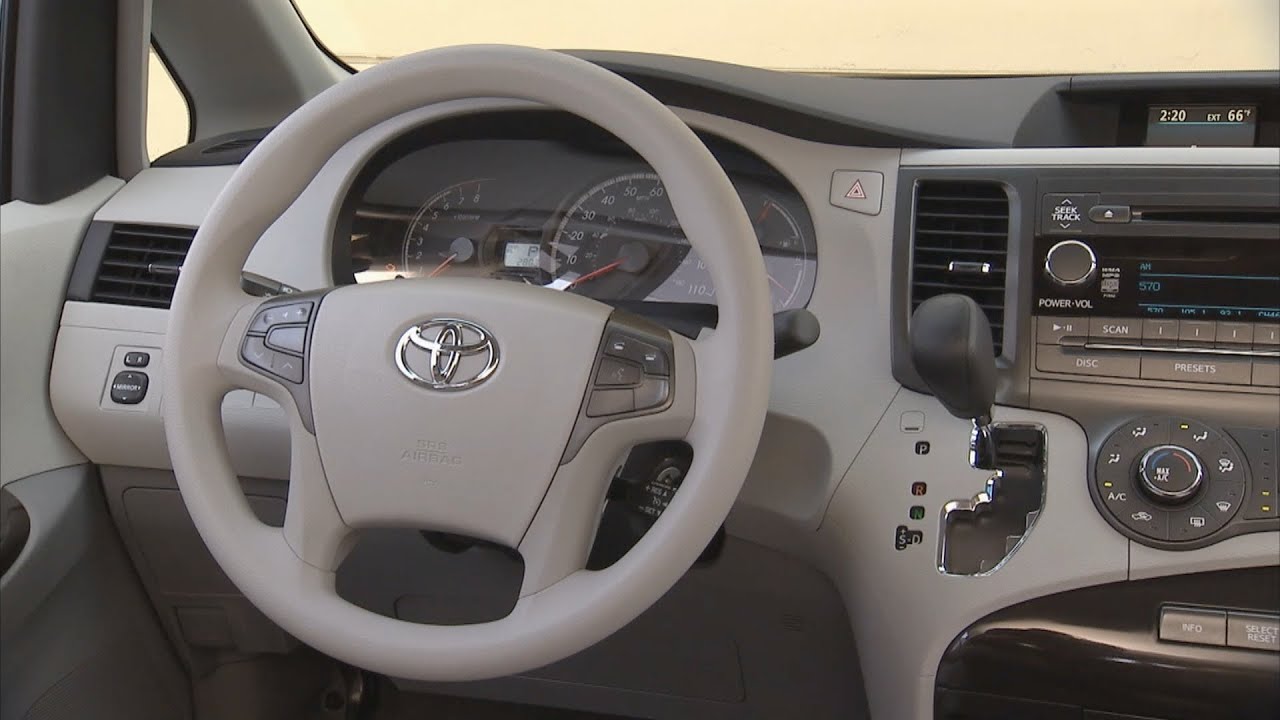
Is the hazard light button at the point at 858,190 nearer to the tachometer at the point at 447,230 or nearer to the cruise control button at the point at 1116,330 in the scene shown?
the cruise control button at the point at 1116,330

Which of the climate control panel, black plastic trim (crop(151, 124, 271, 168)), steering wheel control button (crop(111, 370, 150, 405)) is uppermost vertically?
black plastic trim (crop(151, 124, 271, 168))

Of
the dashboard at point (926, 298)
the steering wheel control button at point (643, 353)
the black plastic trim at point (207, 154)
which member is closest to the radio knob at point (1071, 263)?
the dashboard at point (926, 298)

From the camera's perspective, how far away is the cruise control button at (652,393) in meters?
1.00

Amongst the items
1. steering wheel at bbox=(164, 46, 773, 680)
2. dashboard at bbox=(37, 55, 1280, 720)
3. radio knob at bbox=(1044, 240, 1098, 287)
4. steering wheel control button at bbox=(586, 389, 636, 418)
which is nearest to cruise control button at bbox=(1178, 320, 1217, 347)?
dashboard at bbox=(37, 55, 1280, 720)

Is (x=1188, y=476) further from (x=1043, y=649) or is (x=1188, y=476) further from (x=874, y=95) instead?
(x=874, y=95)

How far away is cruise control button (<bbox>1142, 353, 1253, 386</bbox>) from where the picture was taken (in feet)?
3.82

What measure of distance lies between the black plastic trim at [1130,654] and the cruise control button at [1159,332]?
24 centimetres

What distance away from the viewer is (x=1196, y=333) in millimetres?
1177

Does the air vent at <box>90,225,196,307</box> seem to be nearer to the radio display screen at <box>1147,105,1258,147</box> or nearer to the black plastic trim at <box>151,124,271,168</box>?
the black plastic trim at <box>151,124,271,168</box>

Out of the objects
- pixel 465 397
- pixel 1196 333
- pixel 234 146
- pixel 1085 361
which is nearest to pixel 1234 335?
pixel 1196 333

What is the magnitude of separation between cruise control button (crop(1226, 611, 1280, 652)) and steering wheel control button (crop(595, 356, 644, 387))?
0.63m

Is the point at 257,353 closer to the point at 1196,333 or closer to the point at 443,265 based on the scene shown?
the point at 443,265

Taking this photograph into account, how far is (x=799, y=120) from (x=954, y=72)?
364 millimetres

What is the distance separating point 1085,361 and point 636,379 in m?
0.51
